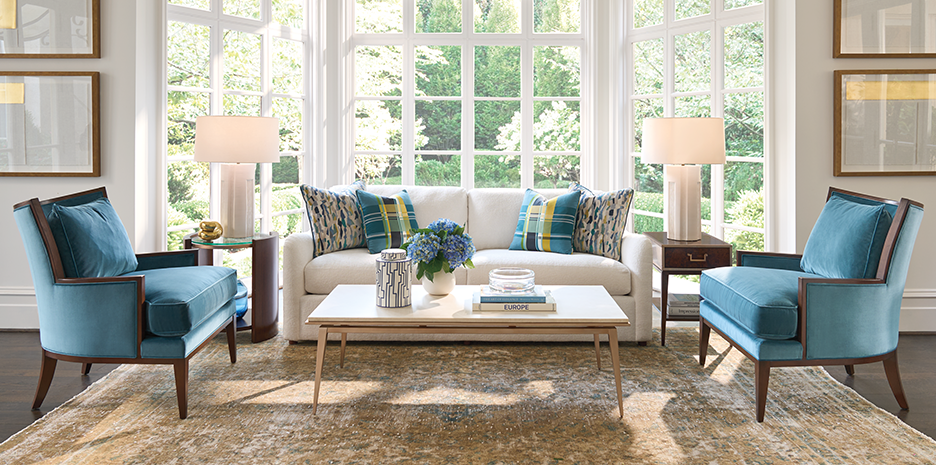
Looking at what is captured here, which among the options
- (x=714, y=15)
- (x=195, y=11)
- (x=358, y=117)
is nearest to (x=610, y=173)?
(x=714, y=15)

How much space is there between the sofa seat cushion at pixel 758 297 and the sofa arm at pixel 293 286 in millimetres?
2125

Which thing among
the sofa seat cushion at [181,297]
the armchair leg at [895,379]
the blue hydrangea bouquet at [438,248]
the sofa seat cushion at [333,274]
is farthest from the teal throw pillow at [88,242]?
the armchair leg at [895,379]

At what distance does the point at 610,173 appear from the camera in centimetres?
505

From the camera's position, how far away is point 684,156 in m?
3.63

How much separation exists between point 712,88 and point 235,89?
3.27m

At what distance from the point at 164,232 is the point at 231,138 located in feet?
2.87

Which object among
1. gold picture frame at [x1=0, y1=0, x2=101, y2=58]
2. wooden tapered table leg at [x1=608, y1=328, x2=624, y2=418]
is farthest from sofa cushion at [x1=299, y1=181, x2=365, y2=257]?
wooden tapered table leg at [x1=608, y1=328, x2=624, y2=418]

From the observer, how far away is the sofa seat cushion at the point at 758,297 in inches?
98.0

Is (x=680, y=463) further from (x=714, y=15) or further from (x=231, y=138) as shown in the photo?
(x=714, y=15)

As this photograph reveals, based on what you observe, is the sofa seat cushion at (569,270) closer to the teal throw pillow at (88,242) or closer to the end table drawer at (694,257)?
the end table drawer at (694,257)

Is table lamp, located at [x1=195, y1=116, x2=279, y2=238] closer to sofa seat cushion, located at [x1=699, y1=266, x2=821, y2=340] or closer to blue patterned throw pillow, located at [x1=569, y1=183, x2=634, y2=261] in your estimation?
blue patterned throw pillow, located at [x1=569, y1=183, x2=634, y2=261]

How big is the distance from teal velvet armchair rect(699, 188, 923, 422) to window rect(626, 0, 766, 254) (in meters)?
1.46

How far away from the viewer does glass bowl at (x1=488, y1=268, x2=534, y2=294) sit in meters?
2.74

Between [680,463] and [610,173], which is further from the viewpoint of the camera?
[610,173]
